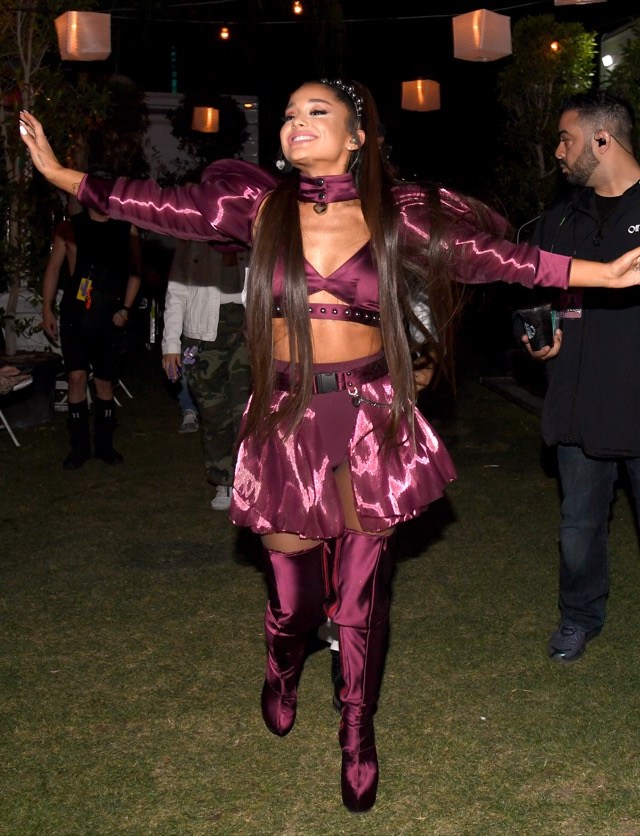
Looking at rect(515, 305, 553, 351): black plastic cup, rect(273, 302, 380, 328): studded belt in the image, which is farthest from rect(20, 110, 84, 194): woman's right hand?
rect(515, 305, 553, 351): black plastic cup

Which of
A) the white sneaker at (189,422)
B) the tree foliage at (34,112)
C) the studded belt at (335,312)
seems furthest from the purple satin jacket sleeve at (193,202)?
the tree foliage at (34,112)

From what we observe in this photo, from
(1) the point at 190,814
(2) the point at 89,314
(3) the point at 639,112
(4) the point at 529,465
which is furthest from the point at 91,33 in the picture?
(1) the point at 190,814

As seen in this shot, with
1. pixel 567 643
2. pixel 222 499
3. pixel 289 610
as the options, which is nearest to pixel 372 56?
pixel 222 499

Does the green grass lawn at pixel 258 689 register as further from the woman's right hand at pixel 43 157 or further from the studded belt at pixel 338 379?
the woman's right hand at pixel 43 157

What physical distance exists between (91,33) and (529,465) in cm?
500

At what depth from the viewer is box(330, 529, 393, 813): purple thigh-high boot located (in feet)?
10.1

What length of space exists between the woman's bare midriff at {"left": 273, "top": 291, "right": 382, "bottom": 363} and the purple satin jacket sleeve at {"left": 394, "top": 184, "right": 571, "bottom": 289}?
1.04 feet

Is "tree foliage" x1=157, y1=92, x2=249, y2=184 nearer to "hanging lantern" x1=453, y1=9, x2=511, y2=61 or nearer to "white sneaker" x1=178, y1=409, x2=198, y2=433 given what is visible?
"hanging lantern" x1=453, y1=9, x2=511, y2=61

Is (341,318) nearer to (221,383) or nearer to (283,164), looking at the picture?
(283,164)

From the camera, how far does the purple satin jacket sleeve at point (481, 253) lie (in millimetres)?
2900

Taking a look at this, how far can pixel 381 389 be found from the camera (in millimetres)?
3100

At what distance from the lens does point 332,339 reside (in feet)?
9.96

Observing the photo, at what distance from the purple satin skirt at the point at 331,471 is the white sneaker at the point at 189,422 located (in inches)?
200

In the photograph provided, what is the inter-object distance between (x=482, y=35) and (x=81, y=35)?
3.67 metres
